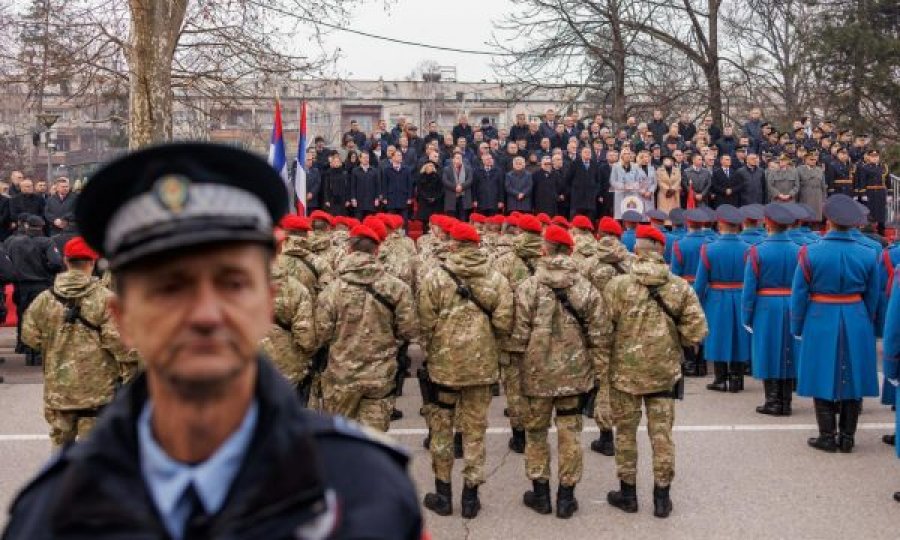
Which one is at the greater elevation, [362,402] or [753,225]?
[753,225]

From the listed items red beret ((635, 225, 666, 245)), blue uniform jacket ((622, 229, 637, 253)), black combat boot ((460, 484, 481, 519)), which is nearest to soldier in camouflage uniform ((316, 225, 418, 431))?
black combat boot ((460, 484, 481, 519))

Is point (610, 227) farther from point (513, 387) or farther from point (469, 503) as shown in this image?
point (469, 503)

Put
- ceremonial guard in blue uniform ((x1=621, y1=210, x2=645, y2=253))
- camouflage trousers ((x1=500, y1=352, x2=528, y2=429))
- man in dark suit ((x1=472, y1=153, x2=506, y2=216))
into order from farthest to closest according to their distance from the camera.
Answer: man in dark suit ((x1=472, y1=153, x2=506, y2=216)) → ceremonial guard in blue uniform ((x1=621, y1=210, x2=645, y2=253)) → camouflage trousers ((x1=500, y1=352, x2=528, y2=429))

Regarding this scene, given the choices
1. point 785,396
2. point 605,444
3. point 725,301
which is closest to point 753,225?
point 725,301

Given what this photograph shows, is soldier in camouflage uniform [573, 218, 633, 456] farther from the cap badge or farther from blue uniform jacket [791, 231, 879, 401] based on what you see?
the cap badge

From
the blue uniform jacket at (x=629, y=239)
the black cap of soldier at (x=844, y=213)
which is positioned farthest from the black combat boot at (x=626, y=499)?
the blue uniform jacket at (x=629, y=239)

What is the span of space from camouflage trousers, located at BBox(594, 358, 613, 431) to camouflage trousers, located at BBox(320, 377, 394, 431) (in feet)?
7.48

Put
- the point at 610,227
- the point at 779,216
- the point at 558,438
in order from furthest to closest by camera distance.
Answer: the point at 779,216 < the point at 610,227 < the point at 558,438

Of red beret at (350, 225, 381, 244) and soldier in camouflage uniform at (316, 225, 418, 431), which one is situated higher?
red beret at (350, 225, 381, 244)

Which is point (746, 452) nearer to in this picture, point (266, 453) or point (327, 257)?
point (327, 257)

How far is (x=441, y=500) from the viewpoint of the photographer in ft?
22.6

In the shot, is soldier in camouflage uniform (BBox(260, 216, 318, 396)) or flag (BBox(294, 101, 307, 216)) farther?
flag (BBox(294, 101, 307, 216))

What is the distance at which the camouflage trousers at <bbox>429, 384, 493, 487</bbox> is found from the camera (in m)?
6.85

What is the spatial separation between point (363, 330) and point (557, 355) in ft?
4.85
